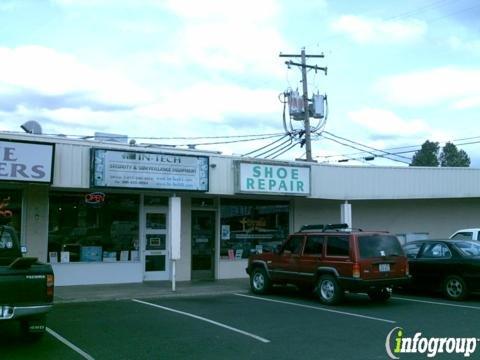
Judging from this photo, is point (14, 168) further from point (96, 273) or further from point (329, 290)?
point (329, 290)

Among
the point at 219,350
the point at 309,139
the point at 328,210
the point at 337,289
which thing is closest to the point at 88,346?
the point at 219,350

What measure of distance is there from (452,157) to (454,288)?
6761cm

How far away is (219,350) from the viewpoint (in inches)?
344

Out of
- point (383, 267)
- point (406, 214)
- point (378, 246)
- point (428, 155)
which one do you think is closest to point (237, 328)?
point (383, 267)

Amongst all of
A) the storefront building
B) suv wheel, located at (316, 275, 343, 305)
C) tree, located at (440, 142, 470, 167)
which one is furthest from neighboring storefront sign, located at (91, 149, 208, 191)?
tree, located at (440, 142, 470, 167)

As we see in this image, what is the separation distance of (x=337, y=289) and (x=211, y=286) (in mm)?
5150

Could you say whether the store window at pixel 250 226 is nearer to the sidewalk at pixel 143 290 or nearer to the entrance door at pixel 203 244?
the entrance door at pixel 203 244

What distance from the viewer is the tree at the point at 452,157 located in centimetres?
7769

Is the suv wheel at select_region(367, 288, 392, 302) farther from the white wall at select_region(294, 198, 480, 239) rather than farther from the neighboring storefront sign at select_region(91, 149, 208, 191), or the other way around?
the white wall at select_region(294, 198, 480, 239)

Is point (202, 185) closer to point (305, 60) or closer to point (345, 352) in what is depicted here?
point (345, 352)

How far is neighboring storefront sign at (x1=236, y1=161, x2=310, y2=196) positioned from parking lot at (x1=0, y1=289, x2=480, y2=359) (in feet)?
15.8

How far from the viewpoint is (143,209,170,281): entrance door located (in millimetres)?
18859

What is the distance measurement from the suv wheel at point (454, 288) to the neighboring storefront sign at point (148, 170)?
23.9ft

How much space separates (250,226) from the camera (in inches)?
824
